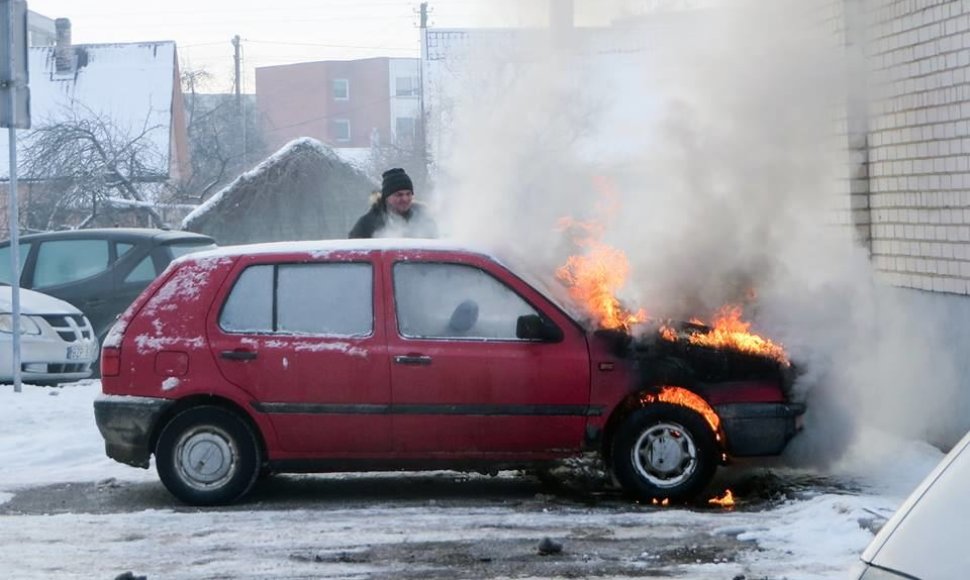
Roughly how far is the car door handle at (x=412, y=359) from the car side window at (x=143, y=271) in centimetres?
796

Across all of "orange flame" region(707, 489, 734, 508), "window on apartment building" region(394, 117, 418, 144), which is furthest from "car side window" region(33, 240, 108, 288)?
"window on apartment building" region(394, 117, 418, 144)

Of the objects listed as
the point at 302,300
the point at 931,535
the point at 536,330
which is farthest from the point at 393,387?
the point at 931,535

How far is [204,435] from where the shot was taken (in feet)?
27.6

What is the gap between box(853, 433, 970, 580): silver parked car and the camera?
2.95 m

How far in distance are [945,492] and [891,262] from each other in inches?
328

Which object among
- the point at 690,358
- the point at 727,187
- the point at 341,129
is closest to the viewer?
the point at 690,358

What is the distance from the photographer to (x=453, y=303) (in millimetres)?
8477

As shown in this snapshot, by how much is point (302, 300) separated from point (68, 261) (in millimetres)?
8260

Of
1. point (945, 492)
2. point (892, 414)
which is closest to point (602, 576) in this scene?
point (945, 492)

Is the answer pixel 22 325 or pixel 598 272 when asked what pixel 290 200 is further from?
pixel 598 272

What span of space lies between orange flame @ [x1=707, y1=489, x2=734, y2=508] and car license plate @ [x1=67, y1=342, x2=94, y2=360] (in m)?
8.00

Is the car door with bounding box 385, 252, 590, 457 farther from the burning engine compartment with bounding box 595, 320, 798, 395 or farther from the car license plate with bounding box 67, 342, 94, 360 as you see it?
the car license plate with bounding box 67, 342, 94, 360

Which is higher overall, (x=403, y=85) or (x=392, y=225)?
(x=403, y=85)

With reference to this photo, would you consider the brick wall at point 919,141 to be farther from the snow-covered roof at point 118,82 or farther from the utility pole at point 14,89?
the snow-covered roof at point 118,82
